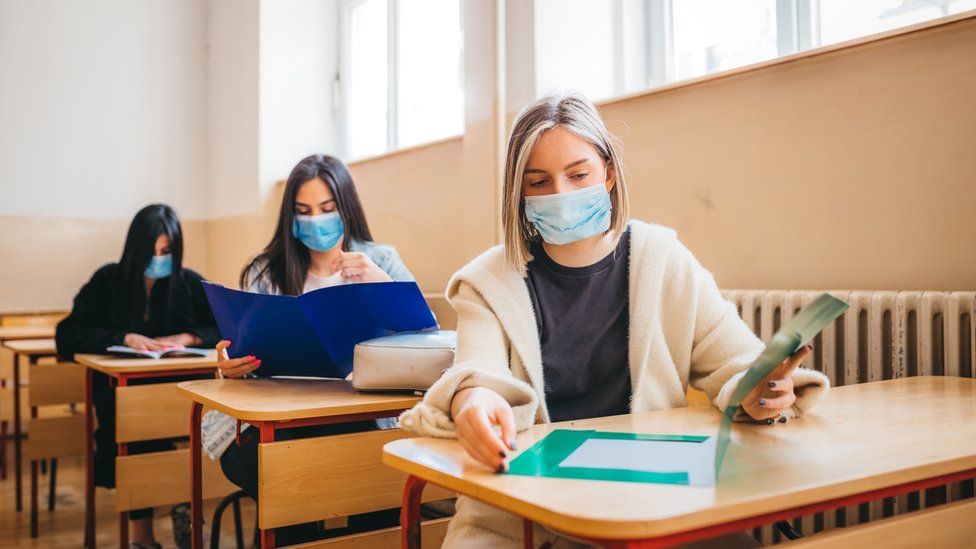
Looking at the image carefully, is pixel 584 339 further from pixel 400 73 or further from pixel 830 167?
pixel 400 73

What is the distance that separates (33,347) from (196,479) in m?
1.97

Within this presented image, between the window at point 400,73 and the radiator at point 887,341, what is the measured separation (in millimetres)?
2087

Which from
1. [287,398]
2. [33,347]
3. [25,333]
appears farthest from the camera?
[25,333]

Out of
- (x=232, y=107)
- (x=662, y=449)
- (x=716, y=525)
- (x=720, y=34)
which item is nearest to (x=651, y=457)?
(x=662, y=449)

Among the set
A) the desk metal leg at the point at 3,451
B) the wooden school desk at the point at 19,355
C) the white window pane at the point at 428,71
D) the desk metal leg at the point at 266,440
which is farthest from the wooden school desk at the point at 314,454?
the desk metal leg at the point at 3,451

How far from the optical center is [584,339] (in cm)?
139

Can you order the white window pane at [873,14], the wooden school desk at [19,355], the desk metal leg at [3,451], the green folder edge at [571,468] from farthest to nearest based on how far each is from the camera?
the desk metal leg at [3,451] → the wooden school desk at [19,355] → the white window pane at [873,14] → the green folder edge at [571,468]

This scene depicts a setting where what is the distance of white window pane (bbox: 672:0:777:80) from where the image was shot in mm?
Result: 2449

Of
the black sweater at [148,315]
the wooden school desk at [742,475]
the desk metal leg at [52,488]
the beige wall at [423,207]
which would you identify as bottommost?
the desk metal leg at [52,488]

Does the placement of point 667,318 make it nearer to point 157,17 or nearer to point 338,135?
point 338,135

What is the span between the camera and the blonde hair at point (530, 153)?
52.8 inches

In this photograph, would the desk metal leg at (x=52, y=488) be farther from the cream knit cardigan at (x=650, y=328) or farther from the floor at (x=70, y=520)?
the cream knit cardigan at (x=650, y=328)

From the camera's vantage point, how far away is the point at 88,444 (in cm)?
278

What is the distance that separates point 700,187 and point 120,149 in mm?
4028
